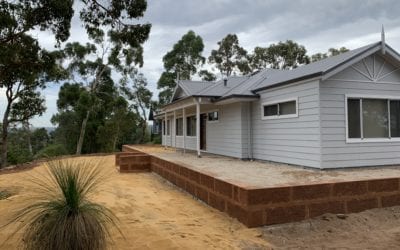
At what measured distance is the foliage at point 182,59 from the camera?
3219cm

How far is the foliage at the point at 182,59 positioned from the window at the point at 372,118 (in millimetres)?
23523

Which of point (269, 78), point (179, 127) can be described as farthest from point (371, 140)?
point (179, 127)

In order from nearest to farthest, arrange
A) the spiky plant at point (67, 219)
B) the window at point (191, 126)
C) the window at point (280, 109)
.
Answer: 1. the spiky plant at point (67, 219)
2. the window at point (280, 109)
3. the window at point (191, 126)

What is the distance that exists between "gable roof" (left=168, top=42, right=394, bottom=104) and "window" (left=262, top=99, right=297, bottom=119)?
1.90 feet

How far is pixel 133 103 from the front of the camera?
118ft

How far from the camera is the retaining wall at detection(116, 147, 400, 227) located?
224 inches

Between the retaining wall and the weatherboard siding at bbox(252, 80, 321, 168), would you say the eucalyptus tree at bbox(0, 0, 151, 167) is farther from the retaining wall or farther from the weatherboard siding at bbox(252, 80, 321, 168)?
the weatherboard siding at bbox(252, 80, 321, 168)

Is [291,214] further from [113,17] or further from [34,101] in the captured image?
[34,101]

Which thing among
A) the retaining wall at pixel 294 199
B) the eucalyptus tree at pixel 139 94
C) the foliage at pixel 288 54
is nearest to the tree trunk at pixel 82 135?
the eucalyptus tree at pixel 139 94

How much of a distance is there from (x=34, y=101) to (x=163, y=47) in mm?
15072

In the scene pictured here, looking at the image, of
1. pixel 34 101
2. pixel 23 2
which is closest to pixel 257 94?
pixel 23 2

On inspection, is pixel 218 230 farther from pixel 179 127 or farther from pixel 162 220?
pixel 179 127

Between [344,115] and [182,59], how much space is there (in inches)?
960

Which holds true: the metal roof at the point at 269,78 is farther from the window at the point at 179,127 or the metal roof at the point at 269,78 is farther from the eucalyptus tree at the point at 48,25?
the eucalyptus tree at the point at 48,25
